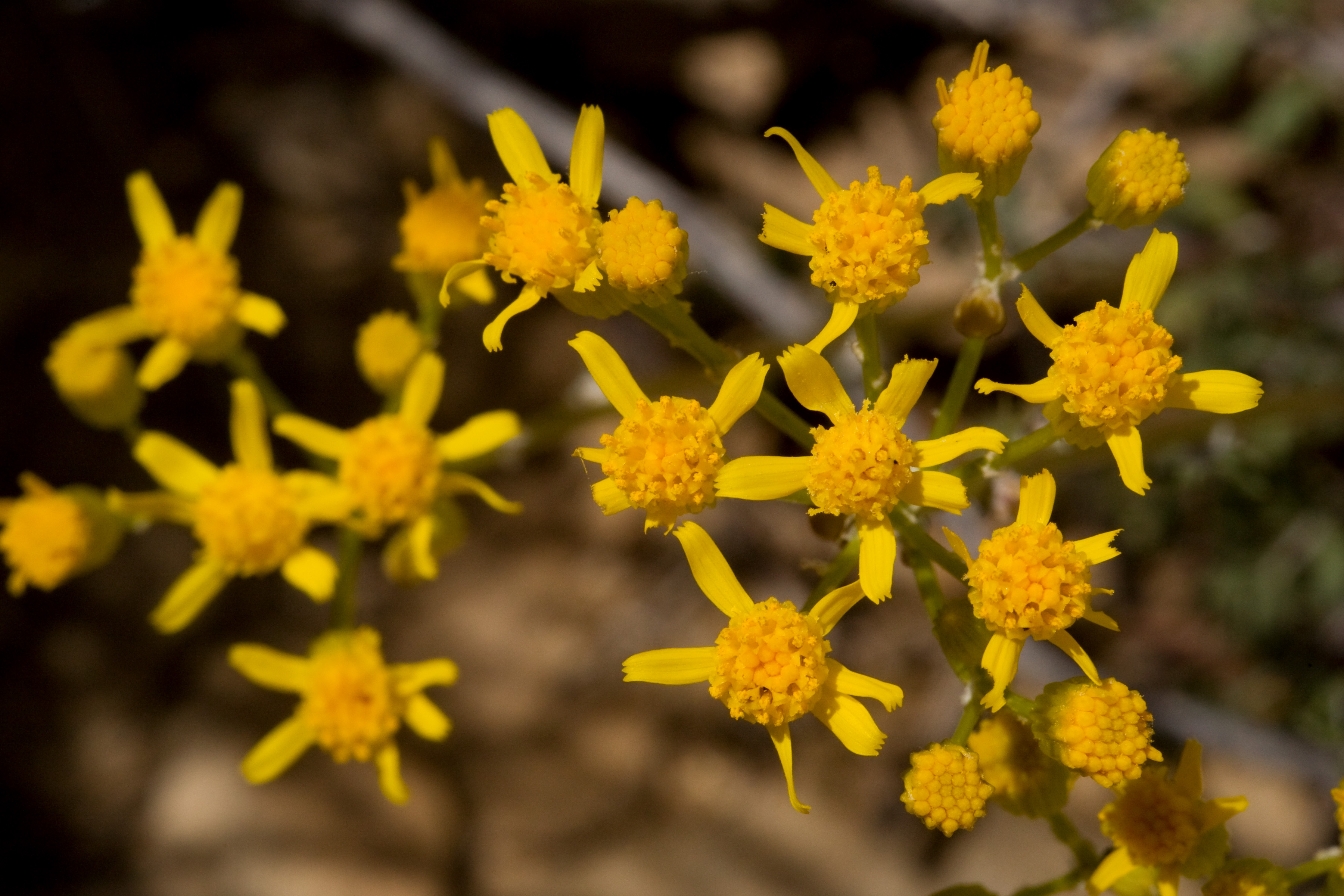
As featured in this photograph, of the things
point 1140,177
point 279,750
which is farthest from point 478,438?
point 1140,177

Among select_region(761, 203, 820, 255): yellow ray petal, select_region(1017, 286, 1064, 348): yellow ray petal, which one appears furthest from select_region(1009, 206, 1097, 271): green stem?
select_region(761, 203, 820, 255): yellow ray petal

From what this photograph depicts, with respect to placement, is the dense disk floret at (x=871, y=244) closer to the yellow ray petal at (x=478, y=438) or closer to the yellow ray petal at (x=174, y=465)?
the yellow ray petal at (x=478, y=438)

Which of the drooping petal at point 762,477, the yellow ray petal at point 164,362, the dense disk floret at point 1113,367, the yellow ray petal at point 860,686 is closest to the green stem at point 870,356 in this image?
the drooping petal at point 762,477

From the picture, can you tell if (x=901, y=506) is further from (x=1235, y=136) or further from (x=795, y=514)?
(x=1235, y=136)

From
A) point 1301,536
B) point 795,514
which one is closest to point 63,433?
point 795,514

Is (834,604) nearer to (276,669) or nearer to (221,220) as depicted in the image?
(276,669)
